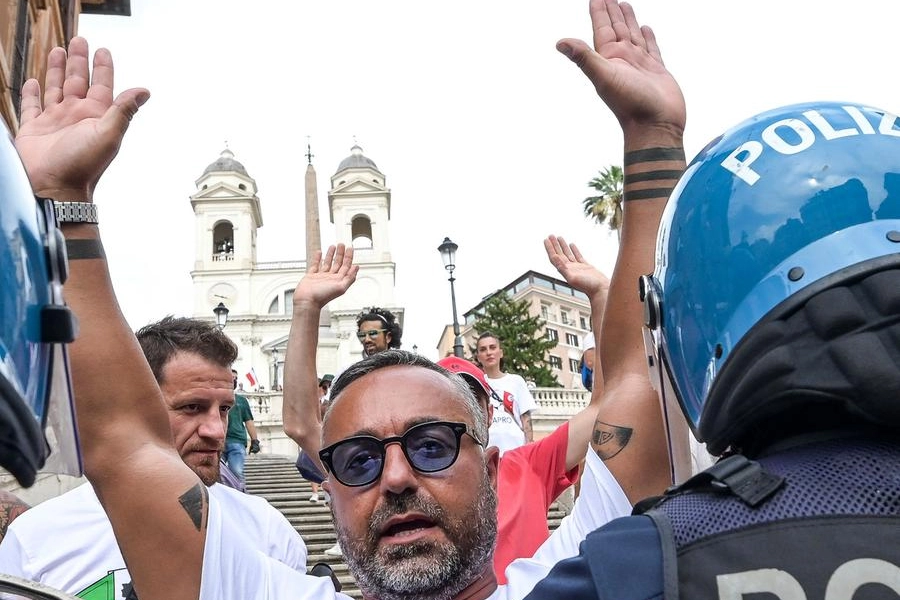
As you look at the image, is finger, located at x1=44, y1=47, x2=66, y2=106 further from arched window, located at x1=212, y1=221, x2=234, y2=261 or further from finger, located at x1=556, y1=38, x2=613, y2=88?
arched window, located at x1=212, y1=221, x2=234, y2=261

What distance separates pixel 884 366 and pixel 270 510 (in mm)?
2827

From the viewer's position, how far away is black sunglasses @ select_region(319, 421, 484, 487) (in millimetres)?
2145

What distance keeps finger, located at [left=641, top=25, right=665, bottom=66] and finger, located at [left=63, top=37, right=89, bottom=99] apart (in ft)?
4.86

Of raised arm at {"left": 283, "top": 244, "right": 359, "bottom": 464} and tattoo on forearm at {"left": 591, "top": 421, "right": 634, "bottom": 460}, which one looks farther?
raised arm at {"left": 283, "top": 244, "right": 359, "bottom": 464}

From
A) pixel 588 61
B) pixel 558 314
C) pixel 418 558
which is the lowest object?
pixel 558 314

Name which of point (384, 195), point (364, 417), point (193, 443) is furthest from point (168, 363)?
point (384, 195)

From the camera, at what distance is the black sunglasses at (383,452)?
2.14 metres

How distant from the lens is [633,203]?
2.08 metres

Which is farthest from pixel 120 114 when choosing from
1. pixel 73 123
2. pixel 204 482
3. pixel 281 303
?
pixel 281 303

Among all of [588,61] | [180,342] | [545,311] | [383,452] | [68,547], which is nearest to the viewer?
[588,61]

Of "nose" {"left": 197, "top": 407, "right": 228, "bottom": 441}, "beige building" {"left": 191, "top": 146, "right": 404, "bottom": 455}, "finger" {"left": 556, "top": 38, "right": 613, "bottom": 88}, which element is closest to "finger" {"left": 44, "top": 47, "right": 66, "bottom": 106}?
Answer: "finger" {"left": 556, "top": 38, "right": 613, "bottom": 88}

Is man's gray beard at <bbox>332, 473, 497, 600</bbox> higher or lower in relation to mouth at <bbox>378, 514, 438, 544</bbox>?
lower

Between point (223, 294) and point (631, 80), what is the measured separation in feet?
206

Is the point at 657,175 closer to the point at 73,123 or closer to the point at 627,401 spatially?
the point at 627,401
